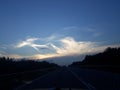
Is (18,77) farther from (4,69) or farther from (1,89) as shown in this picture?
(1,89)

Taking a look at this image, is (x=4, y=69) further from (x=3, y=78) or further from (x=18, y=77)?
(x=3, y=78)

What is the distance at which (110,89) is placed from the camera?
19.7 metres

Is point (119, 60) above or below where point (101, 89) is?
above

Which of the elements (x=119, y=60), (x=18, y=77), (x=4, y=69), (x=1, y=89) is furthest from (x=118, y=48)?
(x=1, y=89)

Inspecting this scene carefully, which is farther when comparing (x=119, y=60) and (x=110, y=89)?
(x=119, y=60)

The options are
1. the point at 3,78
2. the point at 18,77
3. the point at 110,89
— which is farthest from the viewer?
the point at 18,77

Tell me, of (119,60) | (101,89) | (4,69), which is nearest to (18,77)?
(4,69)

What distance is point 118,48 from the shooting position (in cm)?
13450

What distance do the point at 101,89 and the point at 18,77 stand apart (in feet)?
72.7

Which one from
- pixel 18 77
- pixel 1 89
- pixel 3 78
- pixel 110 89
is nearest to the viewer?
pixel 110 89

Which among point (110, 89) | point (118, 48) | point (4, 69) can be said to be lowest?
point (110, 89)

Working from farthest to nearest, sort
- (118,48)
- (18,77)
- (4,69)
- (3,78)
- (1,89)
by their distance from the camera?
(118,48), (4,69), (18,77), (3,78), (1,89)

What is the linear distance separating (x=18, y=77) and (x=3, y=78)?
7.71 meters

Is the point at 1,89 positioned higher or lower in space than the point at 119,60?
lower
